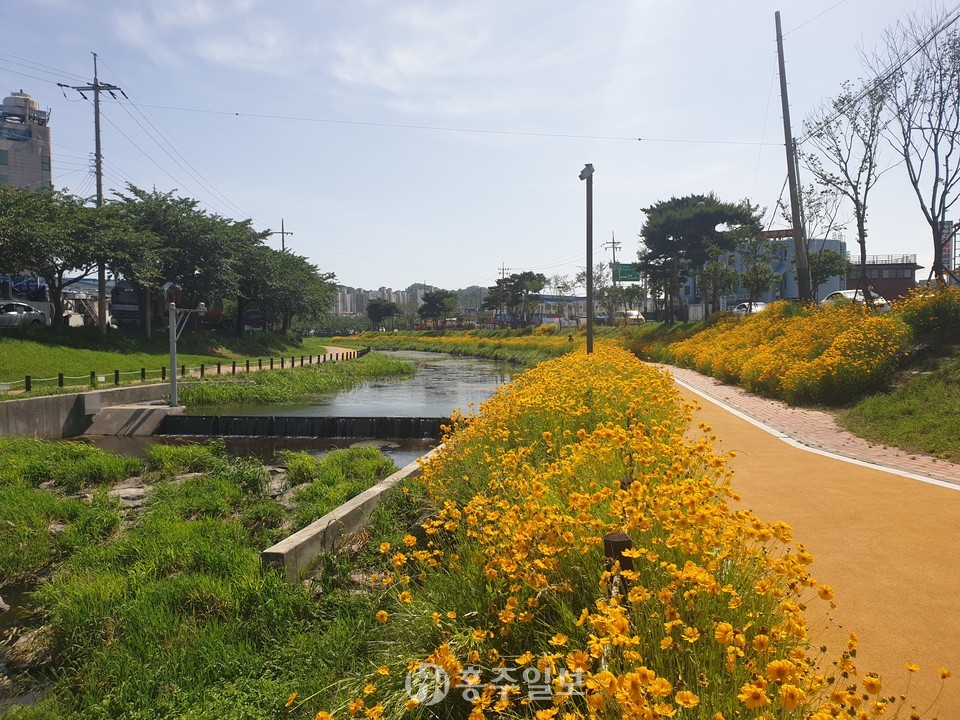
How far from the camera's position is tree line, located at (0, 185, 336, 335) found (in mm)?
24656

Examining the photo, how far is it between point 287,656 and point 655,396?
5.52m

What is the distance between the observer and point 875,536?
4.98 meters

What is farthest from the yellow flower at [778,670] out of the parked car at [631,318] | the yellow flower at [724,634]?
the parked car at [631,318]

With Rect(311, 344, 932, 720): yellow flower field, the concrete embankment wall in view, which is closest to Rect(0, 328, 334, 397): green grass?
the concrete embankment wall

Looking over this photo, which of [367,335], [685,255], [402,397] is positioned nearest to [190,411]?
[402,397]

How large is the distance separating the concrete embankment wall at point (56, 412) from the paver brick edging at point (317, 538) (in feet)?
38.3

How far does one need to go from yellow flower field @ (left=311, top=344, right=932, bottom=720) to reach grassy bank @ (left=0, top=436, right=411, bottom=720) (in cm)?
74

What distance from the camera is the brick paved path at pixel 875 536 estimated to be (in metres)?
3.40

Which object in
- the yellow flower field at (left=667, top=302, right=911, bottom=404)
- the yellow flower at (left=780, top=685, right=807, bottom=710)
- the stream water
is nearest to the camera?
the yellow flower at (left=780, top=685, right=807, bottom=710)

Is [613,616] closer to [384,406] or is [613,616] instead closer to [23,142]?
[384,406]

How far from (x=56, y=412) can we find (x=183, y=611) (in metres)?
13.1

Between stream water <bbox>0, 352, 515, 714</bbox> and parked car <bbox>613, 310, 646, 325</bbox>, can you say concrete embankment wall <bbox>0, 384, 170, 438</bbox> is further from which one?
parked car <bbox>613, 310, 646, 325</bbox>

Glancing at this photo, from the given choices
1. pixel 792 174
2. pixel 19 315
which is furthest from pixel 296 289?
pixel 792 174

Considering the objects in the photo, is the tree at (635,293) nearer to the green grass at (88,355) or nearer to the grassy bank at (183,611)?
the green grass at (88,355)
